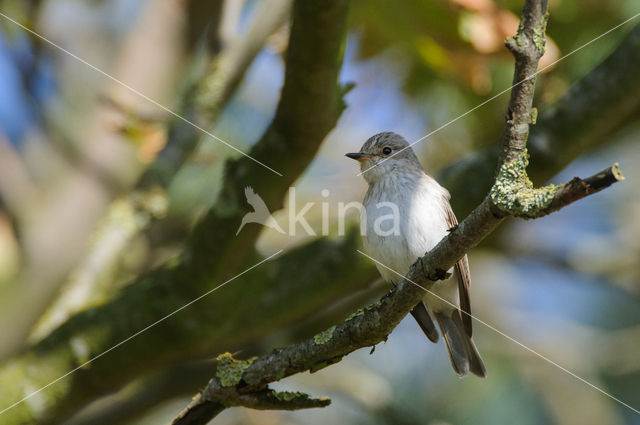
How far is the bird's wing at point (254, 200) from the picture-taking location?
3.72 metres

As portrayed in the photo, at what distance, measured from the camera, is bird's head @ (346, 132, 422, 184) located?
4.66m

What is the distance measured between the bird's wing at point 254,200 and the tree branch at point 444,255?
1.03 metres

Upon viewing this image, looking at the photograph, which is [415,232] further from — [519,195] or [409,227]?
[519,195]

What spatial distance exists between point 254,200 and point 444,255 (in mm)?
1626

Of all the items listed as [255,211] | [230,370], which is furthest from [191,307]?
[230,370]

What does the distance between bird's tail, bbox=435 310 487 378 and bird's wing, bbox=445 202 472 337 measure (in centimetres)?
9

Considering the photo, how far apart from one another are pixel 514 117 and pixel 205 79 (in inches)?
136

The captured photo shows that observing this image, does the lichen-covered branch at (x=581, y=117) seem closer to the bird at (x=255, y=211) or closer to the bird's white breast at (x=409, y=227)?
the bird's white breast at (x=409, y=227)

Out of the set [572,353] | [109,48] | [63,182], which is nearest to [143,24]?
[109,48]

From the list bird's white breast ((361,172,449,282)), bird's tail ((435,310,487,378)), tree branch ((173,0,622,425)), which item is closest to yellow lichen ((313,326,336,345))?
tree branch ((173,0,622,425))

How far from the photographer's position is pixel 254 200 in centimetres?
375

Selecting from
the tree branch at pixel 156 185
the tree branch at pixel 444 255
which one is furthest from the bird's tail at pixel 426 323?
the tree branch at pixel 156 185

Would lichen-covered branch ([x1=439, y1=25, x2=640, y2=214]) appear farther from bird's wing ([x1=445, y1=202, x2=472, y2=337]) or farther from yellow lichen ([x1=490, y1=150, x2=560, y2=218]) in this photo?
yellow lichen ([x1=490, y1=150, x2=560, y2=218])

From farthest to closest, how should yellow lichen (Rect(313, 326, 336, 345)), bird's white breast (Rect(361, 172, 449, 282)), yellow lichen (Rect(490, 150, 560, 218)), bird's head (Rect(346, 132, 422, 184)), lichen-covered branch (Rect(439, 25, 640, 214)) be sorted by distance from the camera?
bird's head (Rect(346, 132, 422, 184)) → bird's white breast (Rect(361, 172, 449, 282)) → lichen-covered branch (Rect(439, 25, 640, 214)) → yellow lichen (Rect(313, 326, 336, 345)) → yellow lichen (Rect(490, 150, 560, 218))
